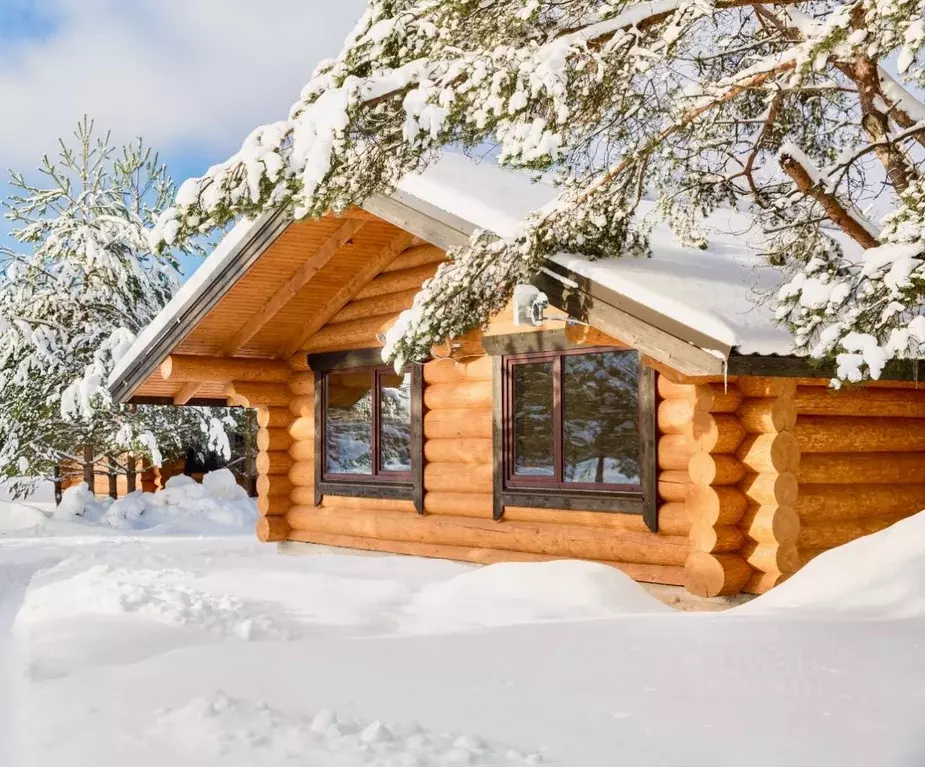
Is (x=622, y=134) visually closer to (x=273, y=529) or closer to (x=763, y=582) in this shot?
(x=763, y=582)

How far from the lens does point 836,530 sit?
28.2ft

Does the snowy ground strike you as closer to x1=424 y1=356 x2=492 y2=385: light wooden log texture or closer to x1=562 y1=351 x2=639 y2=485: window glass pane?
x1=562 y1=351 x2=639 y2=485: window glass pane

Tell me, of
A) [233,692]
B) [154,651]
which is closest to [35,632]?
[154,651]

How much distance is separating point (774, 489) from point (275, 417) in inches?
291

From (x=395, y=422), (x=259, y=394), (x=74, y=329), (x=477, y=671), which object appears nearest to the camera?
(x=477, y=671)

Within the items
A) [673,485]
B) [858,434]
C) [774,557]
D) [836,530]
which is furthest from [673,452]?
[858,434]

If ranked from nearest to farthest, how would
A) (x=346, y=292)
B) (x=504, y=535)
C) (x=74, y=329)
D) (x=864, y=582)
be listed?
(x=864, y=582)
(x=504, y=535)
(x=346, y=292)
(x=74, y=329)

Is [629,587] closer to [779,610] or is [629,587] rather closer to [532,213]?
[779,610]

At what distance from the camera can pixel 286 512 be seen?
13461 mm

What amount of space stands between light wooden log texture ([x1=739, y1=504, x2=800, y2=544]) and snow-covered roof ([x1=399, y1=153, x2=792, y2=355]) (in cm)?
159

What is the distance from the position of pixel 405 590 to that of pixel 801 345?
4.22 meters

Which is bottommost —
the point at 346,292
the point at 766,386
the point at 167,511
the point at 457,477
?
the point at 167,511

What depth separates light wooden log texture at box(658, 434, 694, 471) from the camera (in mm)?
8516

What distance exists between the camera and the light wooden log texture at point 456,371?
34.4 feet
